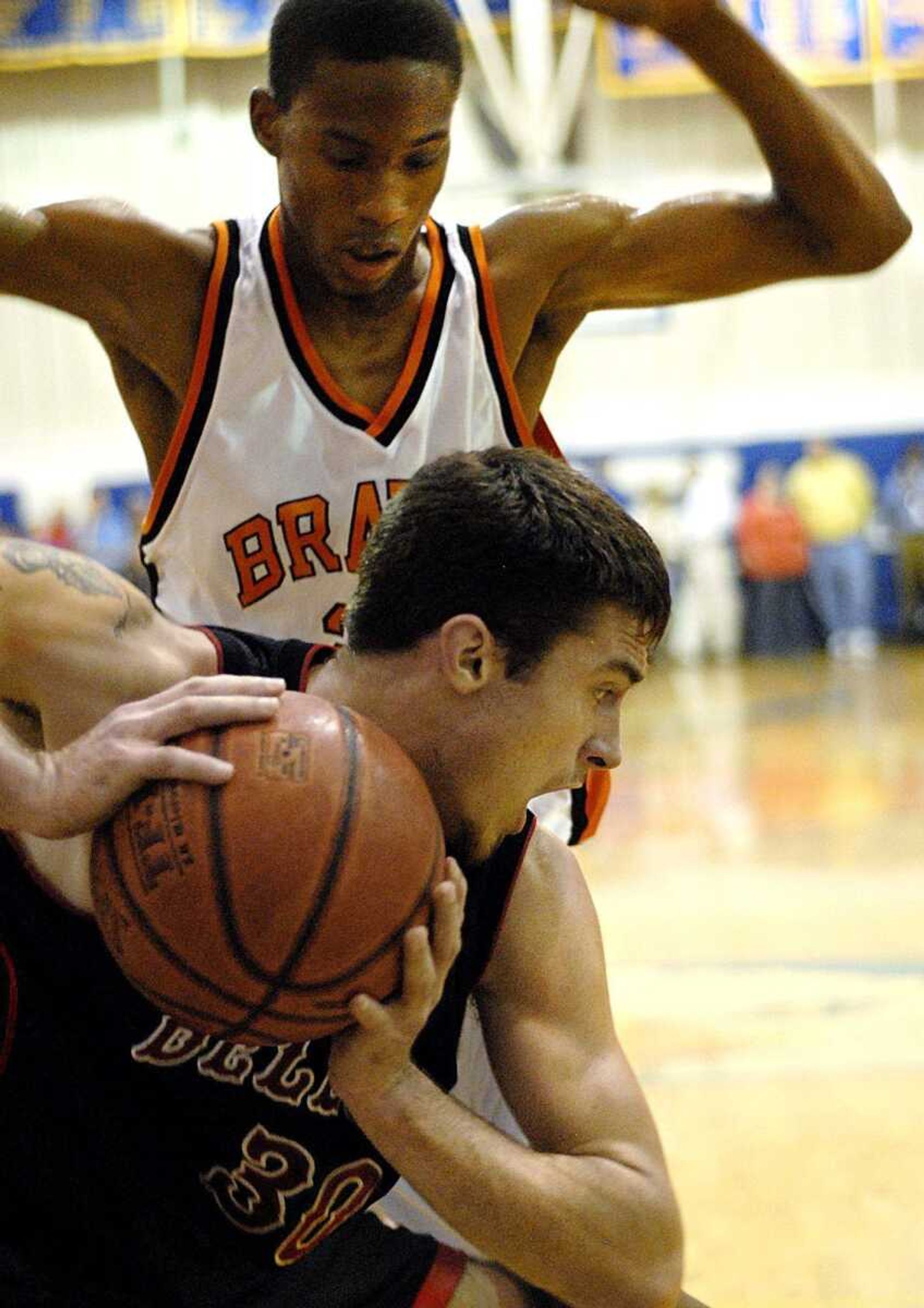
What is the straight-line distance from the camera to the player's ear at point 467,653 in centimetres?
213

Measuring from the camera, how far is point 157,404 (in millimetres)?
3275

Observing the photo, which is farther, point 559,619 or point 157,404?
point 157,404

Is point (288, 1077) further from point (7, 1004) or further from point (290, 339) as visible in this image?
point (290, 339)

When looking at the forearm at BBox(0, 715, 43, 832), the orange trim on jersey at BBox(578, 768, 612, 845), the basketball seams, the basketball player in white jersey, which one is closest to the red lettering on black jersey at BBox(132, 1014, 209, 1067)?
the basketball seams

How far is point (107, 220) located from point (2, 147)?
54.3ft

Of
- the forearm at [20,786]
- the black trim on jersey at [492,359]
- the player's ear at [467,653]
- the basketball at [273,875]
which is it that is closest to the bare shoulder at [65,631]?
the forearm at [20,786]

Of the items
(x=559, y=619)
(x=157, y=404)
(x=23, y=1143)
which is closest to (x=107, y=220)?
(x=157, y=404)

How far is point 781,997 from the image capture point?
5195 millimetres

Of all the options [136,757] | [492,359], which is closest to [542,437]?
[492,359]

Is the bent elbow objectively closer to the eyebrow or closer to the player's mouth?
the player's mouth

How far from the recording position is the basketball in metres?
1.88

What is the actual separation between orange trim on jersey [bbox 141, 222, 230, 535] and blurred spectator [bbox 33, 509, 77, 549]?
13.2 metres

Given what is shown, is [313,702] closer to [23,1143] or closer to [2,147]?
[23,1143]

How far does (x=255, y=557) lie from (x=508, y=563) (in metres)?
1.15
